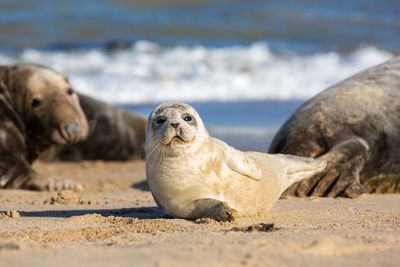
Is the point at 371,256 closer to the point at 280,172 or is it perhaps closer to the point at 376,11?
the point at 280,172

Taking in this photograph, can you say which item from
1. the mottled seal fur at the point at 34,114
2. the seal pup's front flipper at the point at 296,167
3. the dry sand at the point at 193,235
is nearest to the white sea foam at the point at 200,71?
the mottled seal fur at the point at 34,114

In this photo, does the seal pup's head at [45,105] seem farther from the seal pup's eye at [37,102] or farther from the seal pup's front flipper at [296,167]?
the seal pup's front flipper at [296,167]

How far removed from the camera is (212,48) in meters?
24.5

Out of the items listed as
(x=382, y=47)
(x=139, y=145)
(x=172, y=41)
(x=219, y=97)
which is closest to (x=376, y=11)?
(x=382, y=47)

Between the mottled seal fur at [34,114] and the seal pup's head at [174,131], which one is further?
the mottled seal fur at [34,114]

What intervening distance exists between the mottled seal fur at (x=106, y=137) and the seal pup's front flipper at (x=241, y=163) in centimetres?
582

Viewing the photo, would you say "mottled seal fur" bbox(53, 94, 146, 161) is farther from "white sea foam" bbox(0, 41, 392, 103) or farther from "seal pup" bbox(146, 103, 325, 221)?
"white sea foam" bbox(0, 41, 392, 103)

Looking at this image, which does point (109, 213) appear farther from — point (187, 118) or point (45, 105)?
point (45, 105)

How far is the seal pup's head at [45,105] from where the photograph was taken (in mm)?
7918

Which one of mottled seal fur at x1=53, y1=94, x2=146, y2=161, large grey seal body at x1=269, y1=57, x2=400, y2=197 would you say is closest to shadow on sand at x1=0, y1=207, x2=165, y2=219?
large grey seal body at x1=269, y1=57, x2=400, y2=197

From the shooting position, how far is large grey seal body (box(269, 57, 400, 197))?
19.9ft

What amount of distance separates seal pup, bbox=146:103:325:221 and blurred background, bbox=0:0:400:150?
19.6ft

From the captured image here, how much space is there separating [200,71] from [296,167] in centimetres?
1567

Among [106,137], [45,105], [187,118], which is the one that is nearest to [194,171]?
[187,118]
